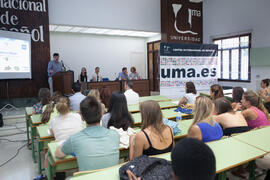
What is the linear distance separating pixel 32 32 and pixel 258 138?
6.78 metres

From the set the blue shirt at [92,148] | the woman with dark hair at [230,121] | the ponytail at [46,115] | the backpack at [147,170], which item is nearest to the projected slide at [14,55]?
the ponytail at [46,115]

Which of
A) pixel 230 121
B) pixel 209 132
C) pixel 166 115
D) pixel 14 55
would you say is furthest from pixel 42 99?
pixel 14 55

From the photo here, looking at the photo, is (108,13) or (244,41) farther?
(244,41)

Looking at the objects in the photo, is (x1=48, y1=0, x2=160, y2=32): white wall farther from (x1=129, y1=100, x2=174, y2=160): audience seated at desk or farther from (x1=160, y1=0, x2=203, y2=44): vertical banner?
(x1=129, y1=100, x2=174, y2=160): audience seated at desk

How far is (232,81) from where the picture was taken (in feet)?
28.6

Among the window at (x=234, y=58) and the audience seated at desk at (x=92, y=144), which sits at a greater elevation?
the window at (x=234, y=58)

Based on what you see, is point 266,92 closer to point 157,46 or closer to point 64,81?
point 64,81

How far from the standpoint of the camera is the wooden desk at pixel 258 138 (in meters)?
2.03

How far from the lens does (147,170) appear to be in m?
1.29

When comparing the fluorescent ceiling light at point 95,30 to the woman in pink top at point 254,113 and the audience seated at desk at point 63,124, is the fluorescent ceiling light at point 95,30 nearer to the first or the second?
the audience seated at desk at point 63,124

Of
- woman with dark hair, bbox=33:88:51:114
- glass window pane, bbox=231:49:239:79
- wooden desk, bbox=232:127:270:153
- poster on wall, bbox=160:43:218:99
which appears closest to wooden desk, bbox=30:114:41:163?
woman with dark hair, bbox=33:88:51:114

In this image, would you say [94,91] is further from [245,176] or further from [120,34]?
[120,34]

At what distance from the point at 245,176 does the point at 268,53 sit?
5.94 meters

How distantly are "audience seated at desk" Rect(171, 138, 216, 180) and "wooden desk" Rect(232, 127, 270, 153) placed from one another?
146cm
